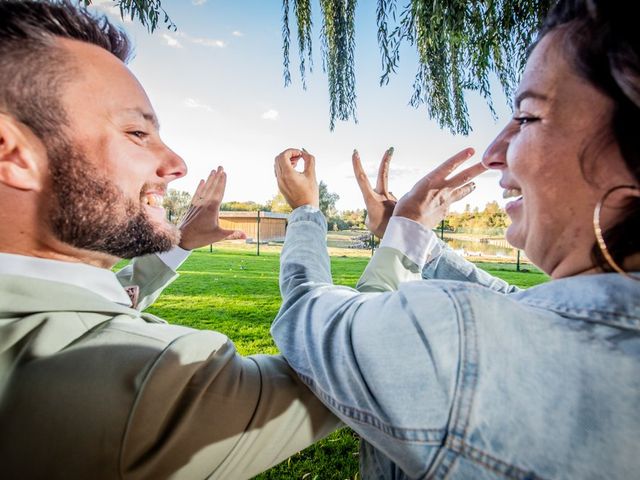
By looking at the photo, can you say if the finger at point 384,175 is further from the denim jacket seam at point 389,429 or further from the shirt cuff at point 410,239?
the denim jacket seam at point 389,429

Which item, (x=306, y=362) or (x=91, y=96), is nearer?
(x=306, y=362)

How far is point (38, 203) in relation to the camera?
1.11m

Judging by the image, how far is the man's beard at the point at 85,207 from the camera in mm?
1125

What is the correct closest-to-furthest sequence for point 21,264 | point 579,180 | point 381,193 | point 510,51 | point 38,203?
point 579,180 < point 21,264 < point 38,203 < point 381,193 < point 510,51

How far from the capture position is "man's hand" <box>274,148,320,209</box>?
1.25 m

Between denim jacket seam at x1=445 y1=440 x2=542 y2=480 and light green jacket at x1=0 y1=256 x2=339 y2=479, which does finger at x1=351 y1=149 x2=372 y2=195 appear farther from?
denim jacket seam at x1=445 y1=440 x2=542 y2=480

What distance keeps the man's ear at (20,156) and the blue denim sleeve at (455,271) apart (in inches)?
58.2

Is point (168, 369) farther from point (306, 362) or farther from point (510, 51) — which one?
point (510, 51)

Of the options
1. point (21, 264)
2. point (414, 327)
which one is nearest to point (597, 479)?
point (414, 327)

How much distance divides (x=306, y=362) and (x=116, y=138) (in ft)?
3.54

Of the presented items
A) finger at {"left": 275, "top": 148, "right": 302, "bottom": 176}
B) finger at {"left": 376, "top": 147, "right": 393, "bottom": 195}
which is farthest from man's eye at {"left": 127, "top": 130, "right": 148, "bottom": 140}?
finger at {"left": 376, "top": 147, "right": 393, "bottom": 195}

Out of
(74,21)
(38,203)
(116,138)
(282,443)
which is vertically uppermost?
(74,21)

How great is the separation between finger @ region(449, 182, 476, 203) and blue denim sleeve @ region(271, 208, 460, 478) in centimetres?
73

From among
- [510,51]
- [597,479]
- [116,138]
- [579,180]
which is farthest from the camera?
[510,51]
